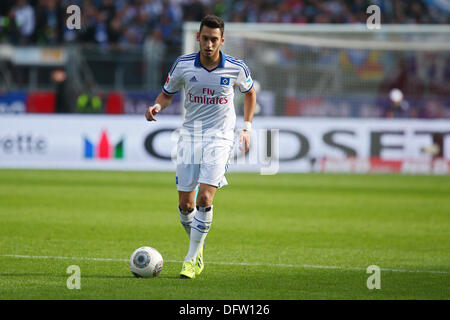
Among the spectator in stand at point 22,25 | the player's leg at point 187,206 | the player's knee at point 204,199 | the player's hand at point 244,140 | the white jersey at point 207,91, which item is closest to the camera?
the player's knee at point 204,199

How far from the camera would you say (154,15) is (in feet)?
94.2

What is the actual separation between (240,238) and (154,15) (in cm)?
1955

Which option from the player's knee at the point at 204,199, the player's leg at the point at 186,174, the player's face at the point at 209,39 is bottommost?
the player's knee at the point at 204,199

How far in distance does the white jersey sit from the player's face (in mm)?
257

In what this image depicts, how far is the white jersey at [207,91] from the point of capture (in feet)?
25.4

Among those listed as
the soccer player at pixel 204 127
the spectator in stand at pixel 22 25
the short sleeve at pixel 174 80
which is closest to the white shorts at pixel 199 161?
the soccer player at pixel 204 127

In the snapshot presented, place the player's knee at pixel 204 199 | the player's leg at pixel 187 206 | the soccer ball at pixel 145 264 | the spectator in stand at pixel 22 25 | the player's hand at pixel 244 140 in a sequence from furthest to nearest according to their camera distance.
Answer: the spectator in stand at pixel 22 25
the player's leg at pixel 187 206
the player's hand at pixel 244 140
the player's knee at pixel 204 199
the soccer ball at pixel 145 264

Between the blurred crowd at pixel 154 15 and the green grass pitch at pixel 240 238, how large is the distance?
31.4 feet

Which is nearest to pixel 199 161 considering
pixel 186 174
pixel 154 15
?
pixel 186 174

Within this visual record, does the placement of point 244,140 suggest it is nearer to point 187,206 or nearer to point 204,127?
point 204,127

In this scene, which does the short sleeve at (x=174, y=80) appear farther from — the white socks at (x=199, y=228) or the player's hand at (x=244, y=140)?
the white socks at (x=199, y=228)

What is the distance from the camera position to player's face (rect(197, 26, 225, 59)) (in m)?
7.43

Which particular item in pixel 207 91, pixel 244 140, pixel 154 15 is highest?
pixel 154 15
